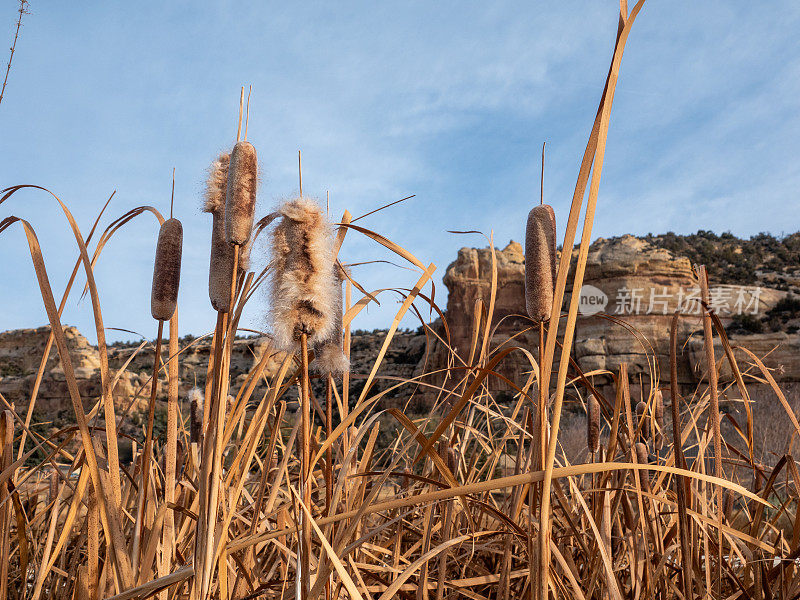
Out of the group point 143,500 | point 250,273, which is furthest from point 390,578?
point 250,273

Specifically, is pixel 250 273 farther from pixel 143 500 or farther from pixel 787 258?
pixel 787 258

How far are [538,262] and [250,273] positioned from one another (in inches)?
18.2

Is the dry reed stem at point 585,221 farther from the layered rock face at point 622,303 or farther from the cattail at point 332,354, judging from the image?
the layered rock face at point 622,303

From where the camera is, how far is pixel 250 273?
94cm

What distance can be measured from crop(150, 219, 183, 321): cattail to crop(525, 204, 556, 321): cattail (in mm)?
533

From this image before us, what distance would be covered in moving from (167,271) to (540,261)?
21.9 inches

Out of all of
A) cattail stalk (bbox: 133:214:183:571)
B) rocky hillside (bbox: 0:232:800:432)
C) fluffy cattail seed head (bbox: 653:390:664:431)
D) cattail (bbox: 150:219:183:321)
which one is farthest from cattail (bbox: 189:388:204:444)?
rocky hillside (bbox: 0:232:800:432)

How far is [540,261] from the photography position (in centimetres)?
78

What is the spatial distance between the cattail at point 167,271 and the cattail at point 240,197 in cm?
19

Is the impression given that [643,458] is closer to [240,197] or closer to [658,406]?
[658,406]

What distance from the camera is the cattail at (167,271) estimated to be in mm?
866

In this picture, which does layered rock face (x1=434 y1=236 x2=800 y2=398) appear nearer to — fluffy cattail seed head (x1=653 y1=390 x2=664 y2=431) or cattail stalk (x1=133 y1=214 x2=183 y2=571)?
fluffy cattail seed head (x1=653 y1=390 x2=664 y2=431)

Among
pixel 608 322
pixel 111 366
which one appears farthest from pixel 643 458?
pixel 608 322

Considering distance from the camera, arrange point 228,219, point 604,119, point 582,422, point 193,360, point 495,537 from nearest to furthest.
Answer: point 604,119 → point 228,219 → point 495,537 → point 582,422 → point 193,360
